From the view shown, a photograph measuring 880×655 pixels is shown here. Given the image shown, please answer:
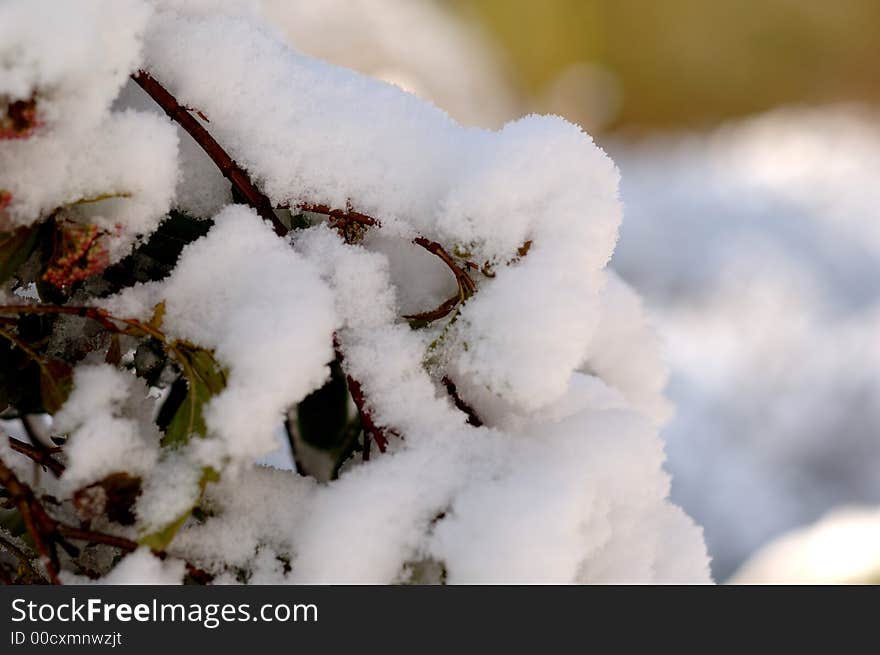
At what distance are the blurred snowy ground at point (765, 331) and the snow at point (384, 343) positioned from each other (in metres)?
2.49

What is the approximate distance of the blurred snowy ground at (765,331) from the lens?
3.35 metres

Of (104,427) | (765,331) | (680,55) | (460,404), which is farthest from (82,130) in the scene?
(680,55)

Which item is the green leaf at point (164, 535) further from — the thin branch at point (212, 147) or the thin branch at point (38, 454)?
the thin branch at point (212, 147)

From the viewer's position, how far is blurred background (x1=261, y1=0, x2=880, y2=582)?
11.0ft

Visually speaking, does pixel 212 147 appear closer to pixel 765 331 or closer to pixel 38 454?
pixel 38 454

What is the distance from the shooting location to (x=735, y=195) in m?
4.93

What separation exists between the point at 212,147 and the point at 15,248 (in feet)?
0.50

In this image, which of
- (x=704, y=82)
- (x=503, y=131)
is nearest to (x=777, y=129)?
(x=704, y=82)

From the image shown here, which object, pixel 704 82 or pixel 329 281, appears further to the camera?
pixel 704 82
